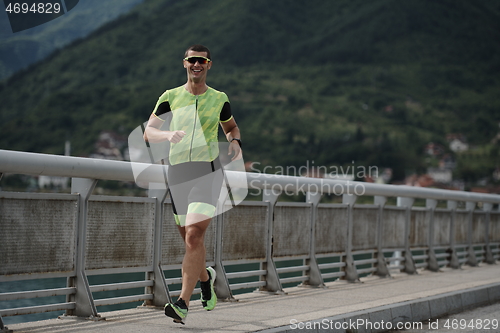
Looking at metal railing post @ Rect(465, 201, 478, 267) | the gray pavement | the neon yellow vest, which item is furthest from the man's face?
metal railing post @ Rect(465, 201, 478, 267)

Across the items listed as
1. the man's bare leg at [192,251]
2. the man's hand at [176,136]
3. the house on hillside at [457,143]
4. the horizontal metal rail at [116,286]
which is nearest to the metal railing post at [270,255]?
the horizontal metal rail at [116,286]

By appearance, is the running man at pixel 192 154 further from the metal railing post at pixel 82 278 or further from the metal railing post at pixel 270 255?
the metal railing post at pixel 270 255

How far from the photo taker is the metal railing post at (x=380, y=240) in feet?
36.5

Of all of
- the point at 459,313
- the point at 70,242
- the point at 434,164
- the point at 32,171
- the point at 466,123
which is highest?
the point at 466,123

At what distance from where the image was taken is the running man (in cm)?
556

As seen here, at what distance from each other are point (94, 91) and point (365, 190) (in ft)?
604

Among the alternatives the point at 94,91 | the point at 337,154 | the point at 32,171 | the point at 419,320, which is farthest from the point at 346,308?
the point at 94,91

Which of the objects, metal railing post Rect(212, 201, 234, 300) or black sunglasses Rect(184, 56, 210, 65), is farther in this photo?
metal railing post Rect(212, 201, 234, 300)

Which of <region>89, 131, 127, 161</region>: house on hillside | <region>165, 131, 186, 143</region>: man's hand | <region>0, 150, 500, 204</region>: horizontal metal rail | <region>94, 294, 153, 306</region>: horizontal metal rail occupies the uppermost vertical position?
<region>89, 131, 127, 161</region>: house on hillside

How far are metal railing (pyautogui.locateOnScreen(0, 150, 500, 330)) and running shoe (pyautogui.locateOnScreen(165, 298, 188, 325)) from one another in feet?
2.57

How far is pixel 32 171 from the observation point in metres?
5.33

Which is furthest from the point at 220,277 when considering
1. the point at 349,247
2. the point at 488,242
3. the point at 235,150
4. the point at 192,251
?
the point at 488,242

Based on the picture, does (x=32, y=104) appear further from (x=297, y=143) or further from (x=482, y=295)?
(x=482, y=295)

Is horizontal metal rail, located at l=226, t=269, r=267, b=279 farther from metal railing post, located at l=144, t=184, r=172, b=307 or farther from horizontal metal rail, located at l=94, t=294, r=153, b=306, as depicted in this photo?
horizontal metal rail, located at l=94, t=294, r=153, b=306
